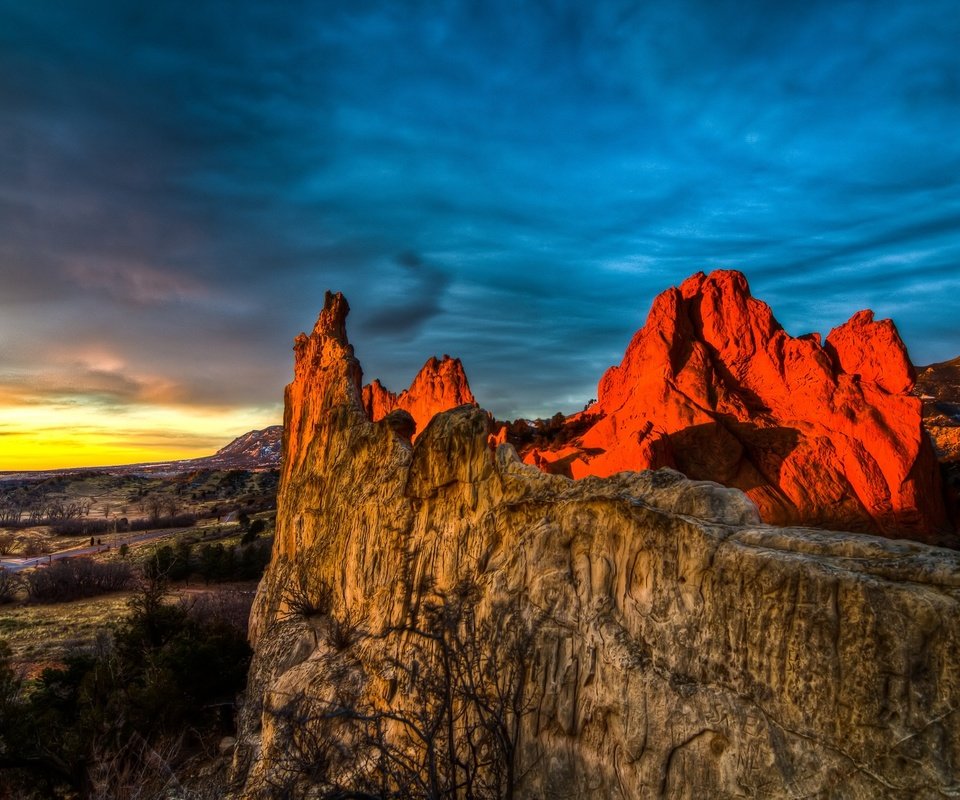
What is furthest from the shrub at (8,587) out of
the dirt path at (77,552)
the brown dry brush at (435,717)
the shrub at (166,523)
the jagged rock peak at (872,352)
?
the jagged rock peak at (872,352)

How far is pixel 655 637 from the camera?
6602 mm

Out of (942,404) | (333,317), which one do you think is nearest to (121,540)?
(333,317)

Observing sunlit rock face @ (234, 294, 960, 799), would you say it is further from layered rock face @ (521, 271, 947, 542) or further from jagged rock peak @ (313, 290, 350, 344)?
layered rock face @ (521, 271, 947, 542)

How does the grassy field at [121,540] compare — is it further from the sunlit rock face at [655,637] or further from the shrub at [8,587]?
the sunlit rock face at [655,637]

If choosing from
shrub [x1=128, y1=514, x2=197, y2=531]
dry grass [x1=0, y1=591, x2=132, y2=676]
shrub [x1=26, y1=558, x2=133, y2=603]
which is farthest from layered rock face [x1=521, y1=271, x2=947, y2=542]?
shrub [x1=128, y1=514, x2=197, y2=531]

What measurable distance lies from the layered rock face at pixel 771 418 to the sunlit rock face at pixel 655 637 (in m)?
22.6

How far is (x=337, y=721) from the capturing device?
10.6 metres

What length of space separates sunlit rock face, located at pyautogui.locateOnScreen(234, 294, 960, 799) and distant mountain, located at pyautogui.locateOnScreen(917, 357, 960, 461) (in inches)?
1696

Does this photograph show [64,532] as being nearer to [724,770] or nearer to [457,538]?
[457,538]

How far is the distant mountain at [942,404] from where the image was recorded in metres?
46.5

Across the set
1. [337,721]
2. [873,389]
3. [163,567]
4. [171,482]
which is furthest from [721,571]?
[171,482]

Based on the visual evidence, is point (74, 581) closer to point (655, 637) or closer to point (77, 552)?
point (77, 552)

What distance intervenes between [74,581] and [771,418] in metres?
54.8

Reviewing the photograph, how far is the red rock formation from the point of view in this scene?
52969 millimetres
